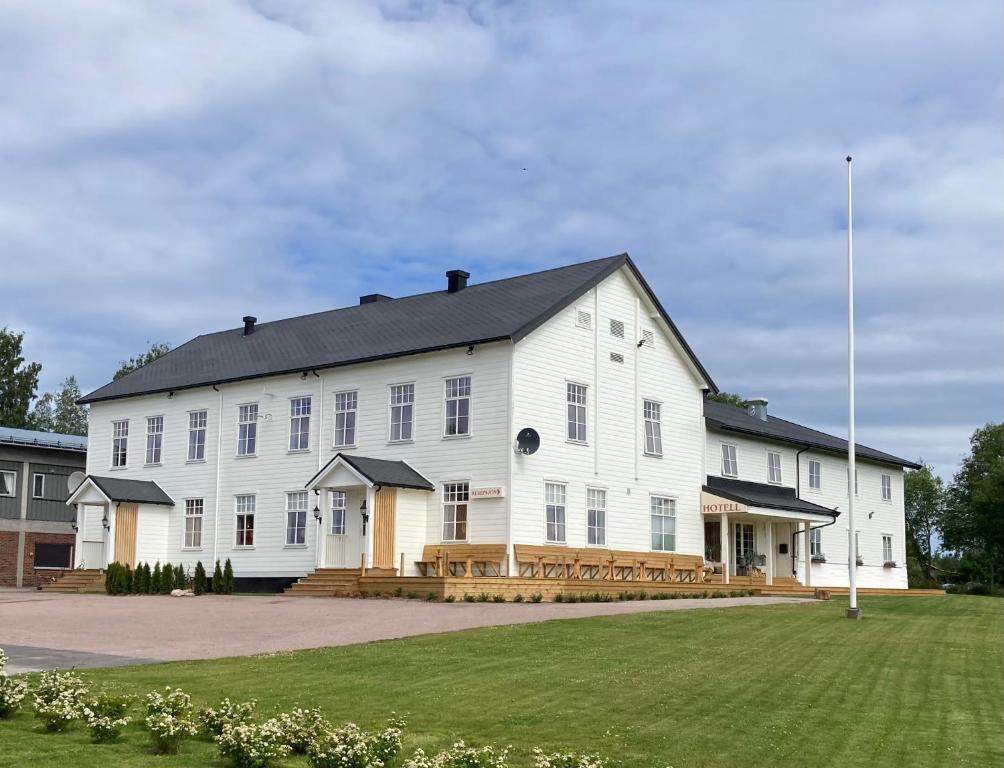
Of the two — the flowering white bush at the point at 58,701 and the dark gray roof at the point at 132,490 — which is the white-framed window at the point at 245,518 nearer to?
the dark gray roof at the point at 132,490

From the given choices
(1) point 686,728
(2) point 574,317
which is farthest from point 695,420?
(1) point 686,728

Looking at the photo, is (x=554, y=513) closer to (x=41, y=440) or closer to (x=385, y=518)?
(x=385, y=518)

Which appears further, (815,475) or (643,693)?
(815,475)

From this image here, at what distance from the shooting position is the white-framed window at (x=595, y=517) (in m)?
33.4

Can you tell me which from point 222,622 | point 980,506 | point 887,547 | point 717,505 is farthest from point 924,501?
point 222,622

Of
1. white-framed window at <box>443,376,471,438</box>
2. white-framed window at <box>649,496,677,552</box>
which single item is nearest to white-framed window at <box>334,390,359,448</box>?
white-framed window at <box>443,376,471,438</box>

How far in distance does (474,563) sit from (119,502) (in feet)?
46.0

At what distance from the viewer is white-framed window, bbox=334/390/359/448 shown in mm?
35344

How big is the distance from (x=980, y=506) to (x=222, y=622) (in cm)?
5642

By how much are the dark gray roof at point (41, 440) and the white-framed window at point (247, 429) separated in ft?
47.4

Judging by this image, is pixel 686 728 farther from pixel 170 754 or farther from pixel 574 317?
pixel 574 317

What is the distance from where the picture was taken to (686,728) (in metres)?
11.9

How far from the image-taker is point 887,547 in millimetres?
48562

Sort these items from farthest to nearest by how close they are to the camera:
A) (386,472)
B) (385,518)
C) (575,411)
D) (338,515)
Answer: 1. (338,515)
2. (575,411)
3. (386,472)
4. (385,518)
